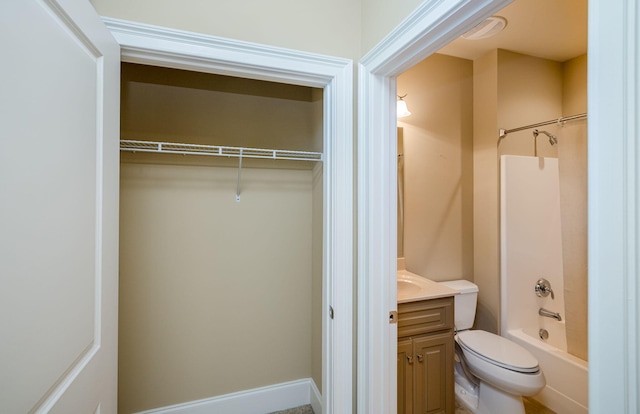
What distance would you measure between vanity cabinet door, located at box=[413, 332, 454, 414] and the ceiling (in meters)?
2.07

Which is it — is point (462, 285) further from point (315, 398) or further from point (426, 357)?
point (315, 398)

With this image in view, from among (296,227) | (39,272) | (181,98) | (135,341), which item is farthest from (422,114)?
(135,341)

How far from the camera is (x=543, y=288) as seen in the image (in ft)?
7.62

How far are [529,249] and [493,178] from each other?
0.65 m

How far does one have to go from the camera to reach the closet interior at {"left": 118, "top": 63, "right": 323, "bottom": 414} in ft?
5.46

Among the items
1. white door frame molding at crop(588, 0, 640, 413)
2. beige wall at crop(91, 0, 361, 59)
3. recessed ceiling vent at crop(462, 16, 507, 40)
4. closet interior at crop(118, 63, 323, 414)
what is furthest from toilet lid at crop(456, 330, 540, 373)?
recessed ceiling vent at crop(462, 16, 507, 40)

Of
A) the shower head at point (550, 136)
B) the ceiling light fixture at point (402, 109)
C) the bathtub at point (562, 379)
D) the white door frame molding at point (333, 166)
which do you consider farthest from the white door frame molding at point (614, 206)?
the shower head at point (550, 136)

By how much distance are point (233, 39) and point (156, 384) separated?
196 centimetres

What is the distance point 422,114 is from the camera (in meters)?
2.25

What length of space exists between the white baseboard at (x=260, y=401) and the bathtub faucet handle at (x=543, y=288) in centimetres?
196

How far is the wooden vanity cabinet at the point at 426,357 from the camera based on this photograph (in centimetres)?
160

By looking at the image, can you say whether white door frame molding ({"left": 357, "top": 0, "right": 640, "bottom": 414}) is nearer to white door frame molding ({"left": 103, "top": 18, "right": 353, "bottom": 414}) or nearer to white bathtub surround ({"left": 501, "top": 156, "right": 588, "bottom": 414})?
white door frame molding ({"left": 103, "top": 18, "right": 353, "bottom": 414})

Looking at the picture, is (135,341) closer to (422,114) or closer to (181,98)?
(181,98)

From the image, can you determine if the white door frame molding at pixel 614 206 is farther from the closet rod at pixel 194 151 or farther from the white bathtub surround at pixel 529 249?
the white bathtub surround at pixel 529 249
